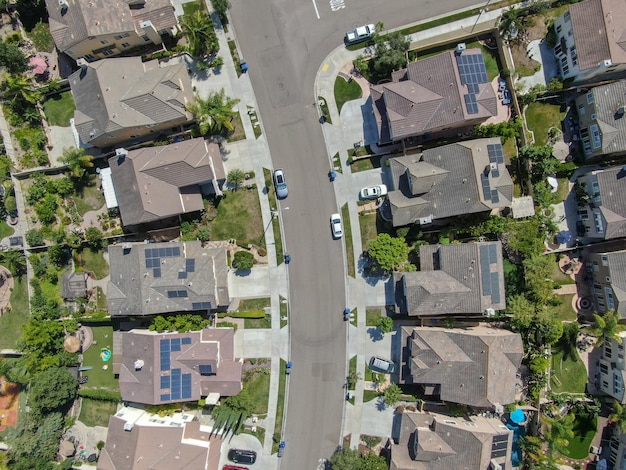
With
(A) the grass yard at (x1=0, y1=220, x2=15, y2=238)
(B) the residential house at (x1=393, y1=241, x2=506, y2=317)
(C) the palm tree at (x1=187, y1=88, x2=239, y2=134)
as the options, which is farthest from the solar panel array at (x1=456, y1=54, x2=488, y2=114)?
(A) the grass yard at (x1=0, y1=220, x2=15, y2=238)

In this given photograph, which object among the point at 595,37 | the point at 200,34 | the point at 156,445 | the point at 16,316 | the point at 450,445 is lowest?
the point at 450,445

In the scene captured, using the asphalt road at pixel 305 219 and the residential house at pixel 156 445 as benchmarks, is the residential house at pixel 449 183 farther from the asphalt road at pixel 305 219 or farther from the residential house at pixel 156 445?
the residential house at pixel 156 445

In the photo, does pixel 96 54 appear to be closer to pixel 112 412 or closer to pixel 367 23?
pixel 367 23

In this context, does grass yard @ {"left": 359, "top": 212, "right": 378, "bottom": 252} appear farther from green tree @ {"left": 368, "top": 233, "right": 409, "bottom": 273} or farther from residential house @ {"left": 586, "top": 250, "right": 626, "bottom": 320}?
residential house @ {"left": 586, "top": 250, "right": 626, "bottom": 320}

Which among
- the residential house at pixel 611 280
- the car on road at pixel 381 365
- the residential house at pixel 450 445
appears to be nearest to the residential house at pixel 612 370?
the residential house at pixel 611 280

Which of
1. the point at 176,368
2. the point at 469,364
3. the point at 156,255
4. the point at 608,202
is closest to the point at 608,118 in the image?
the point at 608,202

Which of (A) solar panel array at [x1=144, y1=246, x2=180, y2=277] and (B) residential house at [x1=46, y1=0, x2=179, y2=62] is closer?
(B) residential house at [x1=46, y1=0, x2=179, y2=62]

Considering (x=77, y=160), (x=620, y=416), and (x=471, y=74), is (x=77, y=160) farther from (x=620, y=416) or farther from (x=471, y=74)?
(x=620, y=416)
